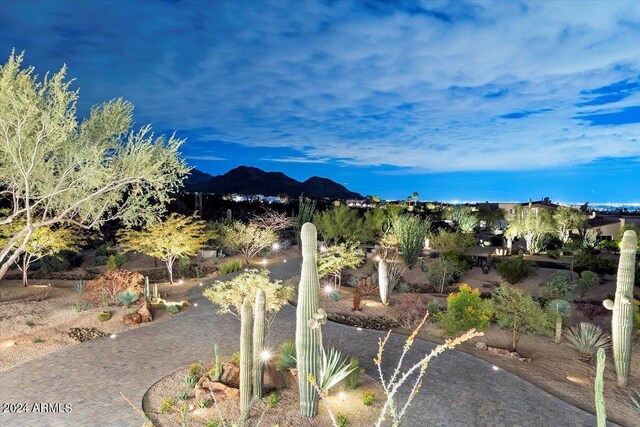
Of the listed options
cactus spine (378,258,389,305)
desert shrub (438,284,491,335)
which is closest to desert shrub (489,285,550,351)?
desert shrub (438,284,491,335)

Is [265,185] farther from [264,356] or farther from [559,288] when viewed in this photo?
[264,356]

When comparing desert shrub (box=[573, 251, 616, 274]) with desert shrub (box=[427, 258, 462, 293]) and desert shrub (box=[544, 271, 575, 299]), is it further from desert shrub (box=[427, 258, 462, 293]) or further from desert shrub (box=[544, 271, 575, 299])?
desert shrub (box=[427, 258, 462, 293])

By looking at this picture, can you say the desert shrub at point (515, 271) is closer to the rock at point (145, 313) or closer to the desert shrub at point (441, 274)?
the desert shrub at point (441, 274)

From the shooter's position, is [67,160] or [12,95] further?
[67,160]

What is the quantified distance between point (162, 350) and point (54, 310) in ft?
19.2

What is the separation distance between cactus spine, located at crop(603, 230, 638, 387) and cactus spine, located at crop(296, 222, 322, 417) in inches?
272

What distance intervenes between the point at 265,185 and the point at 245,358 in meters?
157

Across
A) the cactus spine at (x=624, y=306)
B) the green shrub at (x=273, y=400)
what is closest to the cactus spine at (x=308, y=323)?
the green shrub at (x=273, y=400)

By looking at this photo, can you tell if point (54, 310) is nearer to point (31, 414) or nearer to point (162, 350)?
point (162, 350)

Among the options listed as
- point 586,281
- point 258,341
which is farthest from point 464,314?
point 586,281

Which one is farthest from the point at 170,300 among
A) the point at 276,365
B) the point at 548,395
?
the point at 548,395

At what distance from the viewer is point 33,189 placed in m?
14.2

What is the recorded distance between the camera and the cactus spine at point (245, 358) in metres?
8.20

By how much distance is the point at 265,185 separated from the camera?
164000 mm
